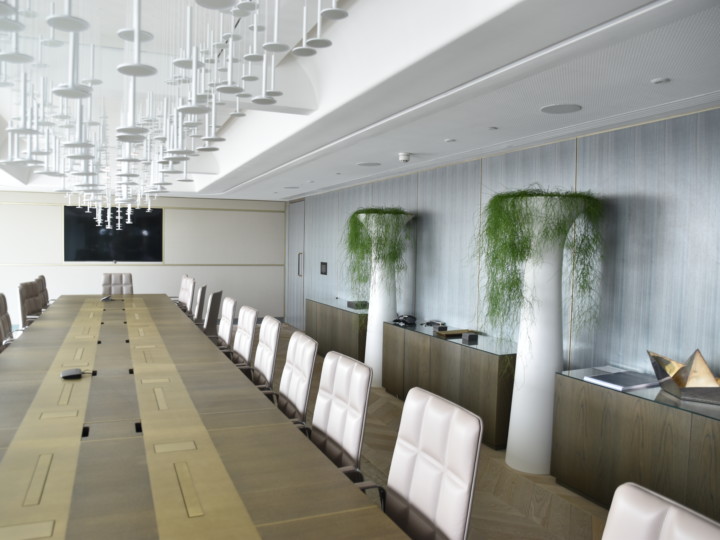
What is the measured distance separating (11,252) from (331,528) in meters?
10.9

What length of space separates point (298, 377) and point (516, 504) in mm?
1664

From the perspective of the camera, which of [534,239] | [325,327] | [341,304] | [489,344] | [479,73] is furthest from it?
[341,304]

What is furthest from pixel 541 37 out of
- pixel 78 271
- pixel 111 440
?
pixel 78 271

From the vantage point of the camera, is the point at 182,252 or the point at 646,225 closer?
the point at 646,225

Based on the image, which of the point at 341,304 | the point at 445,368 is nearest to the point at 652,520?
the point at 445,368

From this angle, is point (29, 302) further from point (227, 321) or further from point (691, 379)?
point (691, 379)

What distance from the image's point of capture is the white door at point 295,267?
436 inches

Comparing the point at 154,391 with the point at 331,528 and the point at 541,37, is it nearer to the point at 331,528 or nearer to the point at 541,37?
the point at 331,528

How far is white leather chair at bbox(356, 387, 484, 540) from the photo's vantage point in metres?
1.94

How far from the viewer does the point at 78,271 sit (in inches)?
430

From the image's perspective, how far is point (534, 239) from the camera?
4066 mm

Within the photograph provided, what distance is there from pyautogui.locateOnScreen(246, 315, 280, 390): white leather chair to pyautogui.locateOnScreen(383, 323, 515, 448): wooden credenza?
1732mm

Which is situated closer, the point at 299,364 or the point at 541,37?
the point at 541,37

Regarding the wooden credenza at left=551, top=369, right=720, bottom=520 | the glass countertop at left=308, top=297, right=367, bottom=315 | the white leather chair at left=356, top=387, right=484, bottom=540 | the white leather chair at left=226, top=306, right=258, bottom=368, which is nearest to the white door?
the glass countertop at left=308, top=297, right=367, bottom=315
